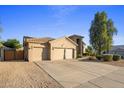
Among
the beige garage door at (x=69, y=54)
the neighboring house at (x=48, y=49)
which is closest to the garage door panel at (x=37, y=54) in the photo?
the neighboring house at (x=48, y=49)

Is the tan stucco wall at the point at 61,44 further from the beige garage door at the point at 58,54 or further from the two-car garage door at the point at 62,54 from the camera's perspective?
the beige garage door at the point at 58,54

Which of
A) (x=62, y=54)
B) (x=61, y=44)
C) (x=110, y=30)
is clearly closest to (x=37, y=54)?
(x=61, y=44)

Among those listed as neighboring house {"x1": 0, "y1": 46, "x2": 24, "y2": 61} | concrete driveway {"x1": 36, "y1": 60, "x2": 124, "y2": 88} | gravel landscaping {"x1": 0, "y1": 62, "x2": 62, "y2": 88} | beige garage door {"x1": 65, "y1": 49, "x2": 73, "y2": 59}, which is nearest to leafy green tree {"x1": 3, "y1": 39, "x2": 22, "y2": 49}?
neighboring house {"x1": 0, "y1": 46, "x2": 24, "y2": 61}

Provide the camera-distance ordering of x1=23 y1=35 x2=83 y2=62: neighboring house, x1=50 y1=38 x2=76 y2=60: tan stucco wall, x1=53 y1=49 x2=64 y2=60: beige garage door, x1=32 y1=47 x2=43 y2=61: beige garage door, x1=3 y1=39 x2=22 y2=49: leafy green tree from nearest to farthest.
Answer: x1=23 y1=35 x2=83 y2=62: neighboring house < x1=32 y1=47 x2=43 y2=61: beige garage door < x1=50 y1=38 x2=76 y2=60: tan stucco wall < x1=53 y1=49 x2=64 y2=60: beige garage door < x1=3 y1=39 x2=22 y2=49: leafy green tree

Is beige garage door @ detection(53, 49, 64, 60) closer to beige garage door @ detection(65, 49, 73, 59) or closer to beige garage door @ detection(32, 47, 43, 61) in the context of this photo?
beige garage door @ detection(65, 49, 73, 59)

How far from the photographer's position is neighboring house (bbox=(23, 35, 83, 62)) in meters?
24.2

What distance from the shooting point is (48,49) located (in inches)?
1035

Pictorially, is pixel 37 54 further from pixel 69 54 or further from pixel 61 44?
pixel 69 54

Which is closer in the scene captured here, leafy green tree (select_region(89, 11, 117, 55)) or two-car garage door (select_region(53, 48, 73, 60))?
two-car garage door (select_region(53, 48, 73, 60))

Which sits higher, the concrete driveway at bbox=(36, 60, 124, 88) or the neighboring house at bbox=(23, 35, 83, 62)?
the neighboring house at bbox=(23, 35, 83, 62)

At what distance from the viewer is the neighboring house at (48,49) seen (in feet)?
79.5

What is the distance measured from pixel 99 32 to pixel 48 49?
14.2 meters

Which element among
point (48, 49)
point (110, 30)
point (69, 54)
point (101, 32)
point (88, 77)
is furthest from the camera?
point (110, 30)
